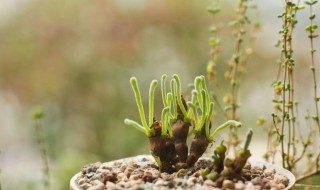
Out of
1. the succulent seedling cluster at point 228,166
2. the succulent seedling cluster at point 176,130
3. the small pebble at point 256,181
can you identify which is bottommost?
the small pebble at point 256,181

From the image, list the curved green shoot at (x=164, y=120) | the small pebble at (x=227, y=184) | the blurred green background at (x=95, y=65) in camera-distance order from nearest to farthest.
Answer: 1. the small pebble at (x=227, y=184)
2. the curved green shoot at (x=164, y=120)
3. the blurred green background at (x=95, y=65)

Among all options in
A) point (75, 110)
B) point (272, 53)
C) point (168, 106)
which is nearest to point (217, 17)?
point (272, 53)

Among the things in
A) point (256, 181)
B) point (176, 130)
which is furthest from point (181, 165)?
point (256, 181)

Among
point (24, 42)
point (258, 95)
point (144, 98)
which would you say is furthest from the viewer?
point (24, 42)

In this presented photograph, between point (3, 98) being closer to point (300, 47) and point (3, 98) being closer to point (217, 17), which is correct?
point (217, 17)

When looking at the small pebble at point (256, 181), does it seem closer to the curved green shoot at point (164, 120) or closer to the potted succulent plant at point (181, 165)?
the potted succulent plant at point (181, 165)

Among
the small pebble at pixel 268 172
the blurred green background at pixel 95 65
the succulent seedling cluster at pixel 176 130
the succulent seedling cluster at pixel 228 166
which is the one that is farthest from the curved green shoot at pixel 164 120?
the blurred green background at pixel 95 65

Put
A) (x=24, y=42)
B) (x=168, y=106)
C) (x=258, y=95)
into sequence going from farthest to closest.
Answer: (x=24, y=42)
(x=258, y=95)
(x=168, y=106)
